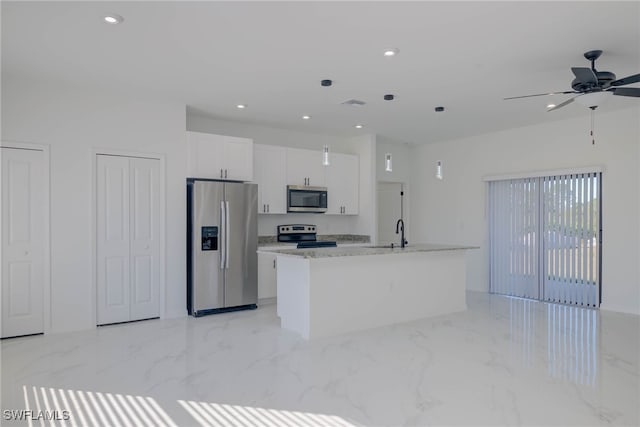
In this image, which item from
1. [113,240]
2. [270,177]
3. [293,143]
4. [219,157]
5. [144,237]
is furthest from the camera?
[293,143]

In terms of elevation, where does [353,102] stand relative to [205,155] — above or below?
above

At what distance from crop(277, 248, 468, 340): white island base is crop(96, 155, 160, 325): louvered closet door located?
1684mm

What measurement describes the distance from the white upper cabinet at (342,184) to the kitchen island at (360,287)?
84.4 inches

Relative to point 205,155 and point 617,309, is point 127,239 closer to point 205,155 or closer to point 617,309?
point 205,155

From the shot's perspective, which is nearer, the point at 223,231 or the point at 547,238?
the point at 223,231

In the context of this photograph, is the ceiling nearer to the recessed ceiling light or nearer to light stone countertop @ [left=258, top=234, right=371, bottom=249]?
the recessed ceiling light

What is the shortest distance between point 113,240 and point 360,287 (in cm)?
295

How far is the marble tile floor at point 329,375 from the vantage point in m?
2.73

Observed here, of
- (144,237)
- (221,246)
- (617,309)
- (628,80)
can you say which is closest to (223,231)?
(221,246)

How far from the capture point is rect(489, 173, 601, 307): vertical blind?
596 centimetres

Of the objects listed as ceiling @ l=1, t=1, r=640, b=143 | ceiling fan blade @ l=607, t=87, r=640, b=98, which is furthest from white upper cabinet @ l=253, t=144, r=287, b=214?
ceiling fan blade @ l=607, t=87, r=640, b=98

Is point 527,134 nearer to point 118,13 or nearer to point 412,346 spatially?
point 412,346

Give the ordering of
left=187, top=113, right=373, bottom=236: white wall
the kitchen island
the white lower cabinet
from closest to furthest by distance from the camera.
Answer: the kitchen island → the white lower cabinet → left=187, top=113, right=373, bottom=236: white wall

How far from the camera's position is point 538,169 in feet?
21.4
